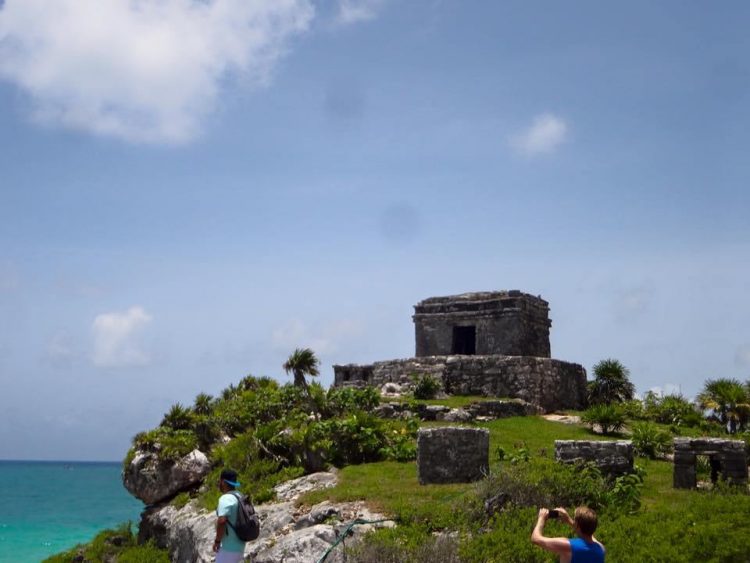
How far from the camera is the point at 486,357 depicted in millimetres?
26250

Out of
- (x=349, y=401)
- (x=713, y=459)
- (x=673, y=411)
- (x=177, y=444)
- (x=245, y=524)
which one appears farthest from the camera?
(x=673, y=411)

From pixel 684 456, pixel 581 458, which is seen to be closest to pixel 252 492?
pixel 581 458

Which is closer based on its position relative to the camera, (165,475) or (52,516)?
(165,475)

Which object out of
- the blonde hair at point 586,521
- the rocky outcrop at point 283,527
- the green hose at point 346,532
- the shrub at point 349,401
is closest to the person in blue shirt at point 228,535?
the green hose at point 346,532

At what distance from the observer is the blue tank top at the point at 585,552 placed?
6559 mm

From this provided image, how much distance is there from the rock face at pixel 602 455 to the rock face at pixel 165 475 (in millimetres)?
9739

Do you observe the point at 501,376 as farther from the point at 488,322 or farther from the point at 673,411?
the point at 673,411

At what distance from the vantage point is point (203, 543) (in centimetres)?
1444

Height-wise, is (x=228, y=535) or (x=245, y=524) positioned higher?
(x=245, y=524)

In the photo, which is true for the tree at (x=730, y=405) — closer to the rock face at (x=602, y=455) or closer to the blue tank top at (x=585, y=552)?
the rock face at (x=602, y=455)

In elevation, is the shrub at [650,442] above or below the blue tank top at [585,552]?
above

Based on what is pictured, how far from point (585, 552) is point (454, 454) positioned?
7.20m

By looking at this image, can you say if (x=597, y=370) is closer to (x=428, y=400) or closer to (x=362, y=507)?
(x=428, y=400)

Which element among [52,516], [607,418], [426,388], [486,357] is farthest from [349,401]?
[52,516]
